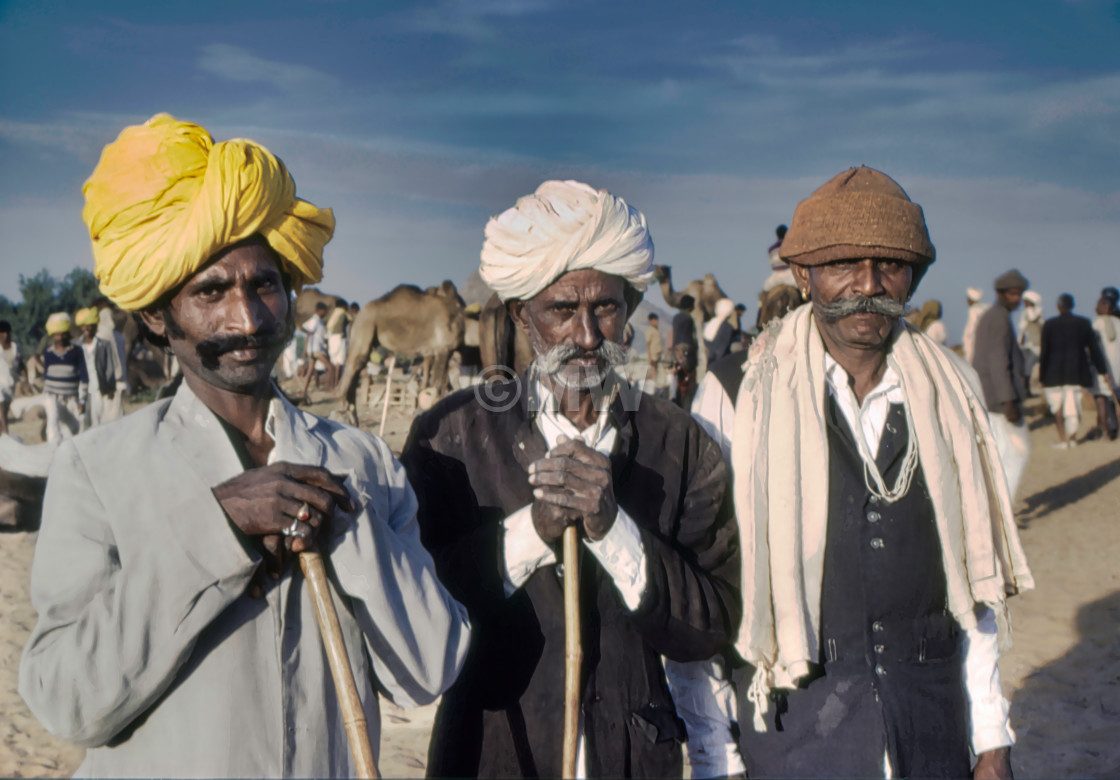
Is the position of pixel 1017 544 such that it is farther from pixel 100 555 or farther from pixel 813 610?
pixel 100 555

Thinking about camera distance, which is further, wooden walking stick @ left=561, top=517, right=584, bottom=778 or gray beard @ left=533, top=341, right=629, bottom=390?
gray beard @ left=533, top=341, right=629, bottom=390

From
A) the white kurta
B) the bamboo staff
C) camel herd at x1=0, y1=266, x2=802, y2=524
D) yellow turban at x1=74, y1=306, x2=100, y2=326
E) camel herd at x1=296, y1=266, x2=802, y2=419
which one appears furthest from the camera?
camel herd at x1=296, y1=266, x2=802, y2=419

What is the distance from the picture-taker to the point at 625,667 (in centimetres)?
236

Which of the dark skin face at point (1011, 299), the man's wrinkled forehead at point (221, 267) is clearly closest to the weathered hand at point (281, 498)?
the man's wrinkled forehead at point (221, 267)

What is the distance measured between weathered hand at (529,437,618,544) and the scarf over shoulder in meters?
0.61

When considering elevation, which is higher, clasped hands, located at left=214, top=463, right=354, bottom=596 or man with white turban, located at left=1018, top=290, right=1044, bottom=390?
man with white turban, located at left=1018, top=290, right=1044, bottom=390

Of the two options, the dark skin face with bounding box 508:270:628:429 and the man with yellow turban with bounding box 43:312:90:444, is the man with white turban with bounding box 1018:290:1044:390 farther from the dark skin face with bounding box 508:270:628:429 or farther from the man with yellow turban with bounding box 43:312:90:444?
the dark skin face with bounding box 508:270:628:429

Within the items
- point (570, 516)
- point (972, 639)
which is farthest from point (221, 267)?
point (972, 639)

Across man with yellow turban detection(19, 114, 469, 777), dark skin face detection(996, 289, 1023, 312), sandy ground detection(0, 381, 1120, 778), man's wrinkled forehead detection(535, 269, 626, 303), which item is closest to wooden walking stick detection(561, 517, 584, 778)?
man with yellow turban detection(19, 114, 469, 777)

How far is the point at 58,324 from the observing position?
12.4 m

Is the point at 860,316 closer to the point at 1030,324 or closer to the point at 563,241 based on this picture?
the point at 563,241

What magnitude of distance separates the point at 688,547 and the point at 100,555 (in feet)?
4.52

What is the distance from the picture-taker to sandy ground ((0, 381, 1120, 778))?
17.8 feet

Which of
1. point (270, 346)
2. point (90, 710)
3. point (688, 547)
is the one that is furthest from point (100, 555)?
point (688, 547)
